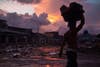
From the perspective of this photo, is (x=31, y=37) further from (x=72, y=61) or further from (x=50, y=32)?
(x=72, y=61)

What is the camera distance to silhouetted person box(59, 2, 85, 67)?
7473 millimetres

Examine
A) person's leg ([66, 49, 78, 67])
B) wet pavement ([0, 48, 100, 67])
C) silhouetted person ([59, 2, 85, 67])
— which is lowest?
wet pavement ([0, 48, 100, 67])

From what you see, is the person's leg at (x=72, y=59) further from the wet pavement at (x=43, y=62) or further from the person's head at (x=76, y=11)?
the wet pavement at (x=43, y=62)

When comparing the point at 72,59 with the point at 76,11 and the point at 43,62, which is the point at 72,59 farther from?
the point at 43,62

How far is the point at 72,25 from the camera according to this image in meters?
7.75

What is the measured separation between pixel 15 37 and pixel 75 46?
3223 inches

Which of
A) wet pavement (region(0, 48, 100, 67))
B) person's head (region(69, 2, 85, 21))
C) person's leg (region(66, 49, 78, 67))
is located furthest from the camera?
wet pavement (region(0, 48, 100, 67))

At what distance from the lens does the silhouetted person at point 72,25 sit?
747 cm

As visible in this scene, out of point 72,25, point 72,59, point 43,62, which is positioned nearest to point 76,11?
point 72,25

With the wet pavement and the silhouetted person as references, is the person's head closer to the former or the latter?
the silhouetted person

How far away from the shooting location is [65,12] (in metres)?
7.54

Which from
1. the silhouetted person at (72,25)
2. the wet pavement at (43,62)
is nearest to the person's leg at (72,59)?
the silhouetted person at (72,25)

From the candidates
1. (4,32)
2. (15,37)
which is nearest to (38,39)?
(15,37)

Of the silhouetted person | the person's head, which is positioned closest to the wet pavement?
the silhouetted person
